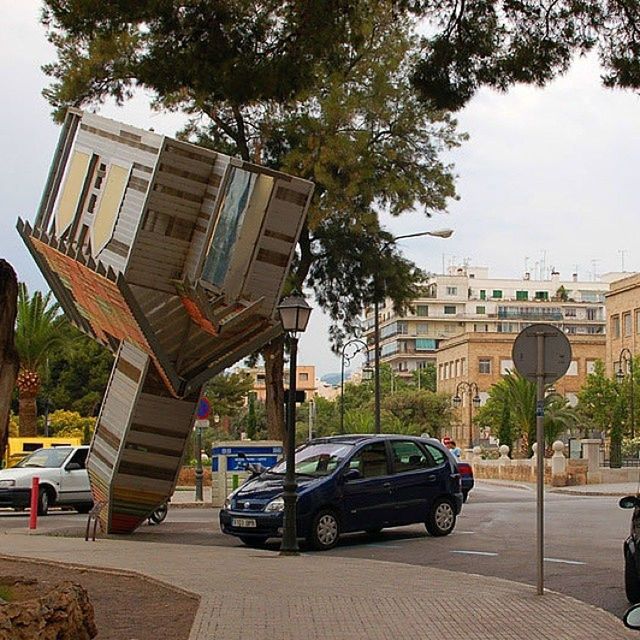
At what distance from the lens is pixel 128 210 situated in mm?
18750

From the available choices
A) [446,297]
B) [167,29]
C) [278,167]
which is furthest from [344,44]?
[446,297]

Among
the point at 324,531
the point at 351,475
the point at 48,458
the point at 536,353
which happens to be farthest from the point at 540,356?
the point at 48,458

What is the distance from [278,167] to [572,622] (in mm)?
25995

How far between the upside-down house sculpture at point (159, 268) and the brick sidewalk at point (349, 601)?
3293mm

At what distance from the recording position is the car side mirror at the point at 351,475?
19502mm

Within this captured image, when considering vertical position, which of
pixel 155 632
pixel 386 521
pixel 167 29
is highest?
pixel 167 29

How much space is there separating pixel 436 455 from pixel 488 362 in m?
92.2

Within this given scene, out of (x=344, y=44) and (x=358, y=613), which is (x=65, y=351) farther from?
(x=358, y=613)

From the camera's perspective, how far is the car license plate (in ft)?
62.9

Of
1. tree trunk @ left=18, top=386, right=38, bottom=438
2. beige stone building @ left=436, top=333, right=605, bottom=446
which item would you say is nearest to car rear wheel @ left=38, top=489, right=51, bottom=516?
tree trunk @ left=18, top=386, right=38, bottom=438

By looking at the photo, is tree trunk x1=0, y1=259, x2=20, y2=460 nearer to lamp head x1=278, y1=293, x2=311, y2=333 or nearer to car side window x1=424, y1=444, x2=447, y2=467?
lamp head x1=278, y1=293, x2=311, y2=333

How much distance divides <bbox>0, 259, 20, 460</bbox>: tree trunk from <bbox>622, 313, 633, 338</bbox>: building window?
83.9 meters

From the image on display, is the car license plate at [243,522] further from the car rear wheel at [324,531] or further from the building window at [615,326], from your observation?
the building window at [615,326]

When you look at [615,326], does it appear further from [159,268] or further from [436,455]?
[159,268]
